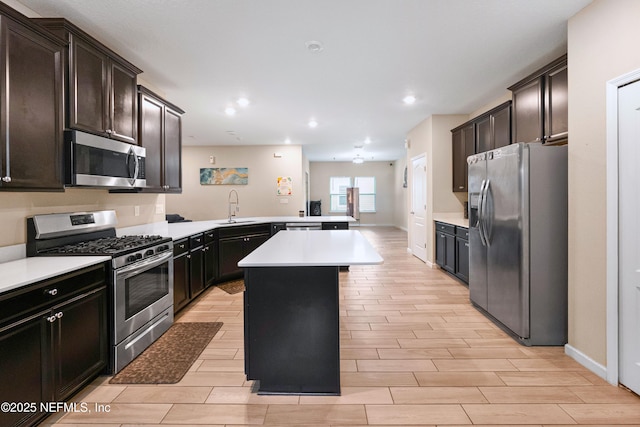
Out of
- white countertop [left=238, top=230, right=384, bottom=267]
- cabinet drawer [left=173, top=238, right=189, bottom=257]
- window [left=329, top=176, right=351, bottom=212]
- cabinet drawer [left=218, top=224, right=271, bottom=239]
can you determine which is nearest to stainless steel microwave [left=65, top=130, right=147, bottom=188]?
cabinet drawer [left=173, top=238, right=189, bottom=257]

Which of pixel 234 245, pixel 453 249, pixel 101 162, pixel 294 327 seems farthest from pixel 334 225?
pixel 101 162

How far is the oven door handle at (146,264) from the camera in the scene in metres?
2.25

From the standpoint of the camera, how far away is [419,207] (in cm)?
611

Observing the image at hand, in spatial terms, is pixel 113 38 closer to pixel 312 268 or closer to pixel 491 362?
pixel 312 268

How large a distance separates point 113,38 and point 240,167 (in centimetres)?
499

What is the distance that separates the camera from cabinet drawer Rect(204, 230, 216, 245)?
406 centimetres

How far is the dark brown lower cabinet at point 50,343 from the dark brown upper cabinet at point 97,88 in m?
1.21

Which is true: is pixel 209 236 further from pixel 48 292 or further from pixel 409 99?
pixel 409 99

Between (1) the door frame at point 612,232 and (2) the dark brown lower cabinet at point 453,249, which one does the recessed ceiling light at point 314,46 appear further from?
(2) the dark brown lower cabinet at point 453,249

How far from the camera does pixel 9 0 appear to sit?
2145mm

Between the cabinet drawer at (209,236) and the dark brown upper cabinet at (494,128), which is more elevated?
the dark brown upper cabinet at (494,128)

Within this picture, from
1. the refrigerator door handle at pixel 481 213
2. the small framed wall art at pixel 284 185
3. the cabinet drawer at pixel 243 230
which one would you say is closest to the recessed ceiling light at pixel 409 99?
the refrigerator door handle at pixel 481 213

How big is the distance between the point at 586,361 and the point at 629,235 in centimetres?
101

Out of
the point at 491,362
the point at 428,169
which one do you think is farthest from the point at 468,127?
the point at 491,362
